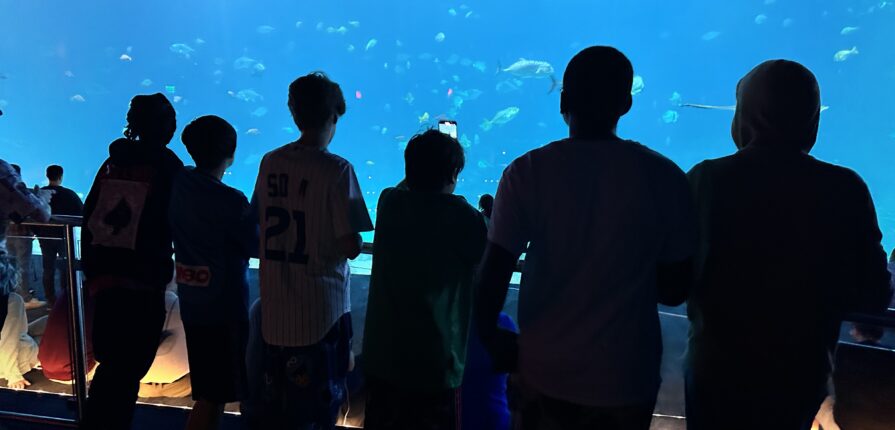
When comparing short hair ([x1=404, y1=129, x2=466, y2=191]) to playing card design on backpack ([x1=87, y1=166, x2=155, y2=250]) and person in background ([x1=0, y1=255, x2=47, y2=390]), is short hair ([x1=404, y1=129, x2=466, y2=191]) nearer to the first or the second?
playing card design on backpack ([x1=87, y1=166, x2=155, y2=250])

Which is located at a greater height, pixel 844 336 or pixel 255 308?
pixel 255 308

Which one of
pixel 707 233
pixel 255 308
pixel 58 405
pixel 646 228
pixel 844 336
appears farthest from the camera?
pixel 58 405

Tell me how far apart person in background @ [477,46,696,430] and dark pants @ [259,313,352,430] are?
636 mm

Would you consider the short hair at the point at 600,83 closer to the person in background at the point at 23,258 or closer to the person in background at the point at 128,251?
Result: the person in background at the point at 128,251

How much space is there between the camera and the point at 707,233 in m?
1.09

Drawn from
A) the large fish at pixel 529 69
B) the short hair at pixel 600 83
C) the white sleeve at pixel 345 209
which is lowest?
the white sleeve at pixel 345 209

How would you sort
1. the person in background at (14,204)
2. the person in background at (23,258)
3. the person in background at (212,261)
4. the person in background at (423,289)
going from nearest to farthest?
the person in background at (423,289) < the person in background at (212,261) < the person in background at (14,204) < the person in background at (23,258)

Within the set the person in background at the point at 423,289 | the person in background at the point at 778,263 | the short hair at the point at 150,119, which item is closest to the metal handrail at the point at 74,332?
the short hair at the point at 150,119

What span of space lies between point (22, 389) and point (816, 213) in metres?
3.10

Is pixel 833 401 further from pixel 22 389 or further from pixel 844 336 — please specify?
pixel 22 389

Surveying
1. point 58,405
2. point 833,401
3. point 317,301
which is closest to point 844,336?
point 833,401

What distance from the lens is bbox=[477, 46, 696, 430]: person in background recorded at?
0.99 m

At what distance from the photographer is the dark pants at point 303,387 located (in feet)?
4.81

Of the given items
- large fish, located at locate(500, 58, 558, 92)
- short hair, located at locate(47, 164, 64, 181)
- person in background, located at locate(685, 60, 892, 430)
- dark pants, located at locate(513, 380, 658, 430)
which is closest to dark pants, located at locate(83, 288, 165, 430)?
dark pants, located at locate(513, 380, 658, 430)
